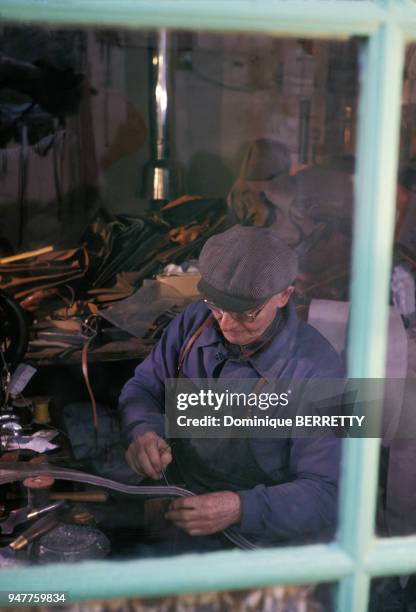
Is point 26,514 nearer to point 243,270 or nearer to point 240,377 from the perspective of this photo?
point 240,377

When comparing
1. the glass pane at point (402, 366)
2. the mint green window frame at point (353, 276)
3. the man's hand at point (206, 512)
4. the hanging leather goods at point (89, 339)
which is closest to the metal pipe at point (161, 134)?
the hanging leather goods at point (89, 339)

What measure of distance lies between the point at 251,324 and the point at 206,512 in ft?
A: 1.04

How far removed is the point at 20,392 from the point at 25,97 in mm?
1204

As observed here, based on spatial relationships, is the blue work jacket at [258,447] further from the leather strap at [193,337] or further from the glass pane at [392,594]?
the glass pane at [392,594]

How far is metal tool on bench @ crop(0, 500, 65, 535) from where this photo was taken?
1.03m

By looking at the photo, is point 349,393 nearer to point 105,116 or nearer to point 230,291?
point 230,291

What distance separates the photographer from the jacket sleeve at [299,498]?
36.6 inches

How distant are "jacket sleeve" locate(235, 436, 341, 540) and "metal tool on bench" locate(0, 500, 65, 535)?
304 millimetres

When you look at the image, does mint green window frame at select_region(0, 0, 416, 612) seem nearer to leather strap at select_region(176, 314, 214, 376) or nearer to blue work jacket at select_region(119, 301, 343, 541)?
blue work jacket at select_region(119, 301, 343, 541)

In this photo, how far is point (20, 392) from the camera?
1364 millimetres

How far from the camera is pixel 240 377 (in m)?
1.01

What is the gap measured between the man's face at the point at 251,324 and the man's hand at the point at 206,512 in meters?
0.26

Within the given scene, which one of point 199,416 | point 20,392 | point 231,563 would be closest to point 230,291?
point 199,416

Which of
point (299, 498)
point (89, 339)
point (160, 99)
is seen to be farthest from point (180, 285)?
point (160, 99)
